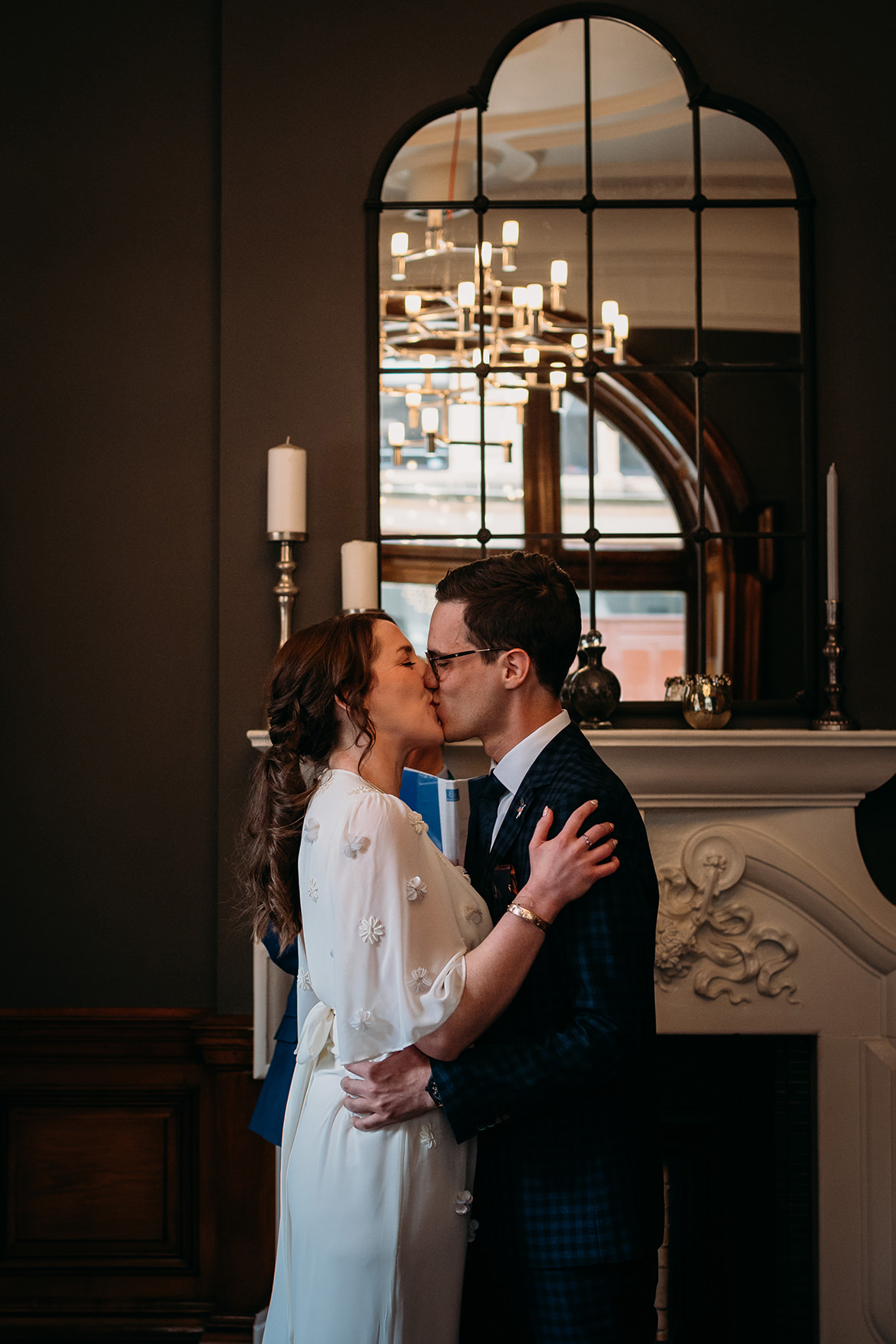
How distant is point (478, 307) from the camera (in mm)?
2920

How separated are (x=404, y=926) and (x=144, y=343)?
6.91ft

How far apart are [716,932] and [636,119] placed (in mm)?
2182

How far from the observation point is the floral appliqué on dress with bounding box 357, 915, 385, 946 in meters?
1.42

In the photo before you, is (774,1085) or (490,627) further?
(774,1085)

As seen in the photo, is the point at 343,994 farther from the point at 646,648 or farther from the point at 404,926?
the point at 646,648

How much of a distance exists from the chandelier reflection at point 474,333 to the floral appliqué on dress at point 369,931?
1712mm

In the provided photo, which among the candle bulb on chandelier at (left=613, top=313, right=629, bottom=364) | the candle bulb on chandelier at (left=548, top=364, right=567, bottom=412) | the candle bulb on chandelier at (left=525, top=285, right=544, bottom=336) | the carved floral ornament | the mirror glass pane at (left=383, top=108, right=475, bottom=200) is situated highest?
the mirror glass pane at (left=383, top=108, right=475, bottom=200)

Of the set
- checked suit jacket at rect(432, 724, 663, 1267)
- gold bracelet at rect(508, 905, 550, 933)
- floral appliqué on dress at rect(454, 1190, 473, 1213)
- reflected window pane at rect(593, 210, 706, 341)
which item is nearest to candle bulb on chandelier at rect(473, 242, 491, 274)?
reflected window pane at rect(593, 210, 706, 341)

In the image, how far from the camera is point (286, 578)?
2746 mm

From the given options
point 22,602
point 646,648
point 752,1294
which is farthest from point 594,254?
point 752,1294

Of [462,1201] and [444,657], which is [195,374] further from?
[462,1201]

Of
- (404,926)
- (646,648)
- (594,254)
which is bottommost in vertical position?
(404,926)

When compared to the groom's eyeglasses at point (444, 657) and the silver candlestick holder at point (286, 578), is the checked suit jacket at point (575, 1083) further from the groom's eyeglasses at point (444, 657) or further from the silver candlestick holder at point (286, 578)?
the silver candlestick holder at point (286, 578)

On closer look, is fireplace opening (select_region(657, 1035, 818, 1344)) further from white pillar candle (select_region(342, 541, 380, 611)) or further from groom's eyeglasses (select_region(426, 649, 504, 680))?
groom's eyeglasses (select_region(426, 649, 504, 680))
